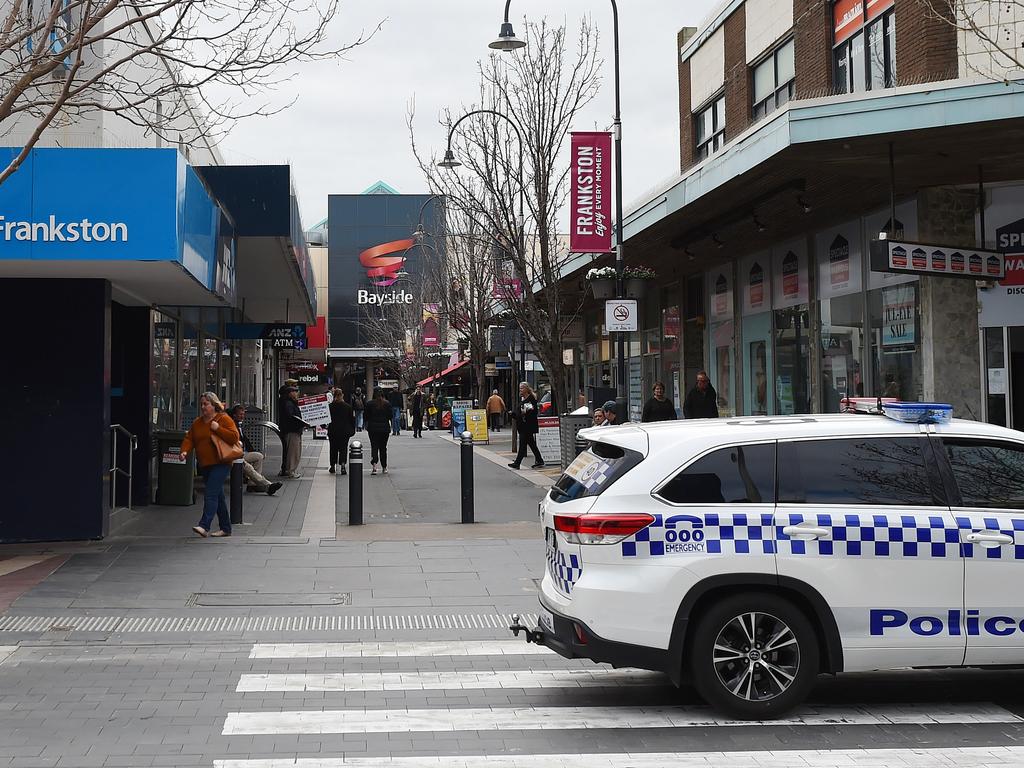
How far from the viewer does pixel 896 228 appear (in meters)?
13.9

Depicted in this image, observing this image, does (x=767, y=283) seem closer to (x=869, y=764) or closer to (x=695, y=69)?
(x=695, y=69)

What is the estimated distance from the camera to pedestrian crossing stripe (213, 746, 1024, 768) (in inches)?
211

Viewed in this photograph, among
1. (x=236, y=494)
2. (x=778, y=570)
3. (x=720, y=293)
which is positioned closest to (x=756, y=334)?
(x=720, y=293)

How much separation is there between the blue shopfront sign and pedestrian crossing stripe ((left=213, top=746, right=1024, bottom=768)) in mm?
6557

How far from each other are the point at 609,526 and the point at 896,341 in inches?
419

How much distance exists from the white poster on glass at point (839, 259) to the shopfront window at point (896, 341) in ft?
2.25

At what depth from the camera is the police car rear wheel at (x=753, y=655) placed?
5.95m

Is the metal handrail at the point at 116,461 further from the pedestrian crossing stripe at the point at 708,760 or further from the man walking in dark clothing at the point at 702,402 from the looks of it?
the pedestrian crossing stripe at the point at 708,760

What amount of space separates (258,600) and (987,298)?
978 cm

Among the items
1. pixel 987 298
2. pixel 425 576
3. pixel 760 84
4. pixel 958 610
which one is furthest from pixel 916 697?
pixel 760 84

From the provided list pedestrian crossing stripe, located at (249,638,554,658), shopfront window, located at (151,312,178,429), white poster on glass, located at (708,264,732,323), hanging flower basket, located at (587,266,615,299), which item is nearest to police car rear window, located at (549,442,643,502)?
pedestrian crossing stripe, located at (249,638,554,658)

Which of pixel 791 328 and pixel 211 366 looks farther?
pixel 211 366

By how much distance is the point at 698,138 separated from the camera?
24.6 meters

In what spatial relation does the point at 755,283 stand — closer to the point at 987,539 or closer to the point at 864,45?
the point at 864,45
